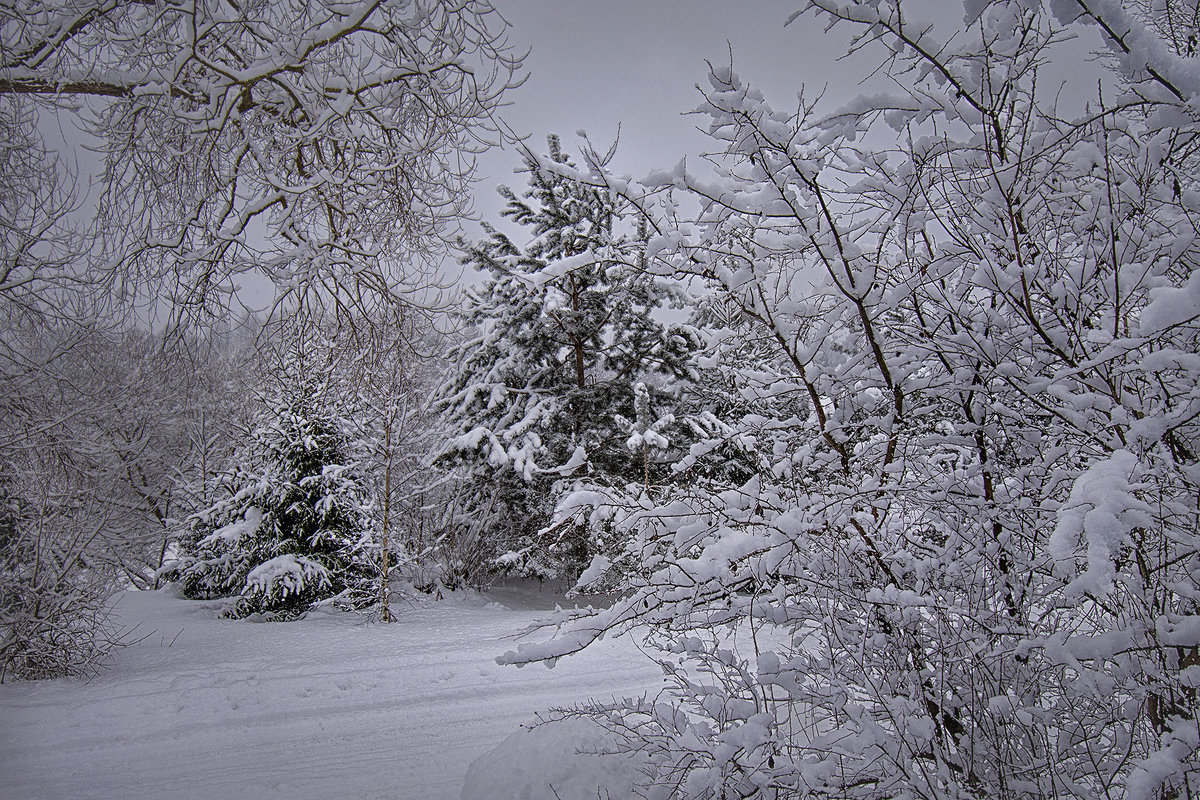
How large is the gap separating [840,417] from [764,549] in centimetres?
65

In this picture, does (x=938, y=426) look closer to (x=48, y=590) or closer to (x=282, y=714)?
(x=282, y=714)

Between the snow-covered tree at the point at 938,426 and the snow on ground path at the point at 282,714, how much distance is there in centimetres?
313

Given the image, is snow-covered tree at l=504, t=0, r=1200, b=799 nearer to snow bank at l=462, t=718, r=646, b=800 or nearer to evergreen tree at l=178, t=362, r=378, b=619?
snow bank at l=462, t=718, r=646, b=800

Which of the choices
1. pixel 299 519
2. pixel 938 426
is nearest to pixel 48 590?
pixel 299 519

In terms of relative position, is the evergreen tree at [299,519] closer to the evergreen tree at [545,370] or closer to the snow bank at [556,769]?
the evergreen tree at [545,370]

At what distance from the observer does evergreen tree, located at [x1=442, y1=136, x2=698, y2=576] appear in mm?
11977

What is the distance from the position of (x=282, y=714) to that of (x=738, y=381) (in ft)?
17.4

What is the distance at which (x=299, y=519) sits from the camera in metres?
10.3

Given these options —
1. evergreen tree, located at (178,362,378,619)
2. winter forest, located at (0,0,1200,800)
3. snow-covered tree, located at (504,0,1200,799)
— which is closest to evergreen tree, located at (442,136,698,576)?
evergreen tree, located at (178,362,378,619)

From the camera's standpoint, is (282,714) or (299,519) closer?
(282,714)

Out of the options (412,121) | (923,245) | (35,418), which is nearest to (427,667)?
(35,418)

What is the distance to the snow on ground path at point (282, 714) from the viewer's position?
396 centimetres

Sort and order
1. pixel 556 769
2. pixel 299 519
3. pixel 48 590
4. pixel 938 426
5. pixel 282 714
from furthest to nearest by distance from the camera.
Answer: pixel 299 519
pixel 48 590
pixel 282 714
pixel 556 769
pixel 938 426

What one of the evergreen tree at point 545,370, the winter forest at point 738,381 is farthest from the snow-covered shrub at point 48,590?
the evergreen tree at point 545,370
